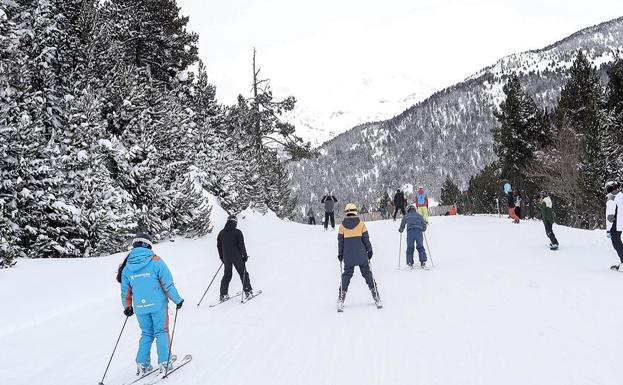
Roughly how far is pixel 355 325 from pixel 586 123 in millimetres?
36315

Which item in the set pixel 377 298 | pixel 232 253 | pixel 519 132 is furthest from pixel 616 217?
pixel 519 132

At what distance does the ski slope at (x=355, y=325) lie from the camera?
542cm

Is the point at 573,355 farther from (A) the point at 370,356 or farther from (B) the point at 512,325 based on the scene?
(A) the point at 370,356

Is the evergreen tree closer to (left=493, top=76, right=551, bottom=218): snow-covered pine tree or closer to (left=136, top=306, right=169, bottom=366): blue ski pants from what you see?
(left=493, top=76, right=551, bottom=218): snow-covered pine tree

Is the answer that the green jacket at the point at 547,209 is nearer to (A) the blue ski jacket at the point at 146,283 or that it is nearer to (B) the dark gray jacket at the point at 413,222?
(B) the dark gray jacket at the point at 413,222

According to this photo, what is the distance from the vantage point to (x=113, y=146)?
16.2m

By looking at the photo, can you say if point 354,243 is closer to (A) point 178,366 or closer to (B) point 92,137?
(A) point 178,366

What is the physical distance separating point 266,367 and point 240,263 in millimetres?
4694

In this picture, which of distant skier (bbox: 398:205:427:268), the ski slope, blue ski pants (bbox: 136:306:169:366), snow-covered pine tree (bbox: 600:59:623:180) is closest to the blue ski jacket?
blue ski pants (bbox: 136:306:169:366)

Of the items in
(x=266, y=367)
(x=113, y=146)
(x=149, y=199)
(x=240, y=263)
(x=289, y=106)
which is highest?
(x=289, y=106)

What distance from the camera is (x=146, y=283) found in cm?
599

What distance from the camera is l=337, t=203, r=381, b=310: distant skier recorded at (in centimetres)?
882

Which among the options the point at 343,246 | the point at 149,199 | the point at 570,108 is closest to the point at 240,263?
the point at 343,246

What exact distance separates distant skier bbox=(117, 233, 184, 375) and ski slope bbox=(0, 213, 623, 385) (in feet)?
1.38
